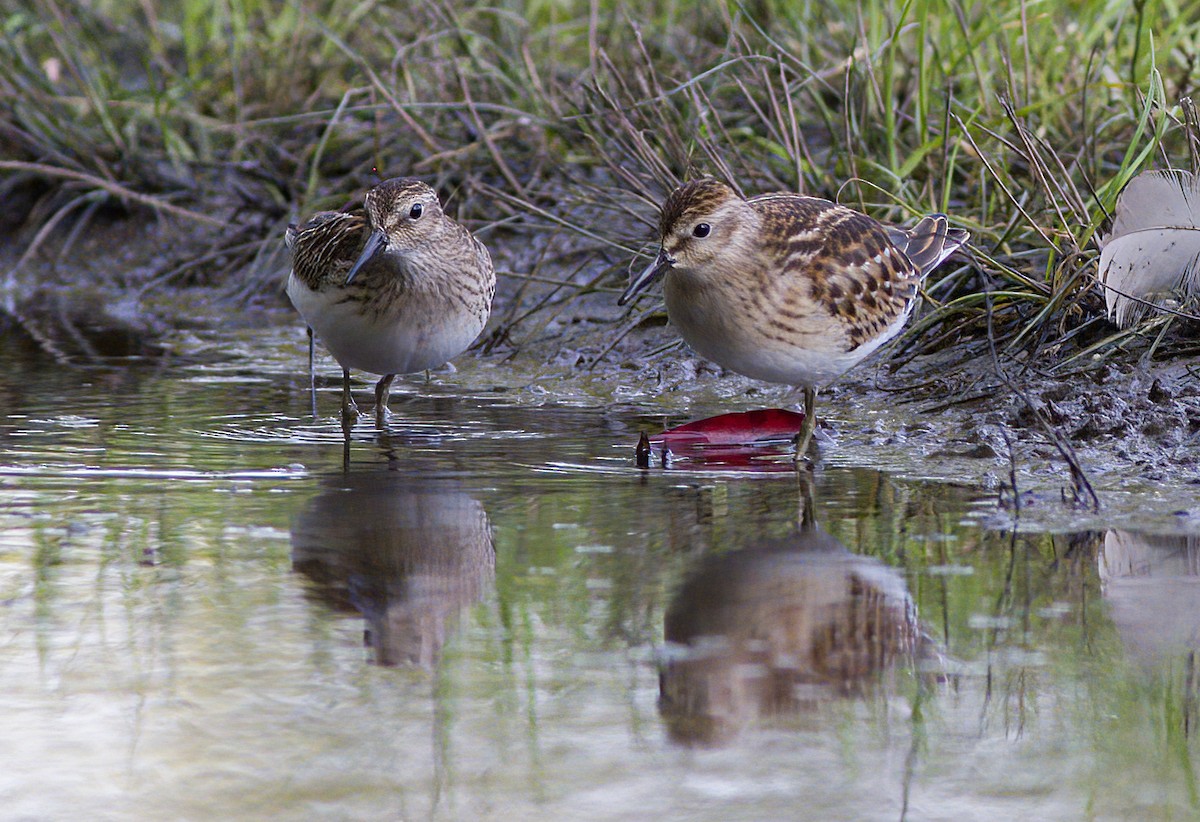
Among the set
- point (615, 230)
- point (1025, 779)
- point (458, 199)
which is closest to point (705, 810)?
point (1025, 779)

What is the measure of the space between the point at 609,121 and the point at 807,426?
2.54 meters

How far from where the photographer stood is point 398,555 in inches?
171

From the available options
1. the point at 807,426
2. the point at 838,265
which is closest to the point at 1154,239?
the point at 838,265

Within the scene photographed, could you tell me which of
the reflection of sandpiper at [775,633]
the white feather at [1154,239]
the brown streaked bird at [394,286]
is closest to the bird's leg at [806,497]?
the reflection of sandpiper at [775,633]

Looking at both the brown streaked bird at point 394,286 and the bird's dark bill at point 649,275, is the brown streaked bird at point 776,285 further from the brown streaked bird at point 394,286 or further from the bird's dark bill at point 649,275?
the brown streaked bird at point 394,286

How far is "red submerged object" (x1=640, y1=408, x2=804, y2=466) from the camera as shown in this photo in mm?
5711

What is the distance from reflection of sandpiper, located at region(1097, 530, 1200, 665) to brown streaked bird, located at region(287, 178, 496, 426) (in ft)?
8.93

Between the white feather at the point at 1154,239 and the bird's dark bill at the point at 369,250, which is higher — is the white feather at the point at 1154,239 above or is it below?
above

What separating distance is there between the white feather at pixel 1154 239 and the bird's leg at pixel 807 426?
1.14 meters

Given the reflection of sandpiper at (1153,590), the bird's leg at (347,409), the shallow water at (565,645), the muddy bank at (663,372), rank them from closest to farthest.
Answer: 1. the shallow water at (565,645)
2. the reflection of sandpiper at (1153,590)
3. the muddy bank at (663,372)
4. the bird's leg at (347,409)

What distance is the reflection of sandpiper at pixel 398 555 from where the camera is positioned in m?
3.74

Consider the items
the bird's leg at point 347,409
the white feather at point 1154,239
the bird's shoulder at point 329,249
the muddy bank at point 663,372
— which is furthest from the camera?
the bird's leg at point 347,409

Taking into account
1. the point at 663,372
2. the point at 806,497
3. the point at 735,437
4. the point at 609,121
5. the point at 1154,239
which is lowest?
the point at 806,497

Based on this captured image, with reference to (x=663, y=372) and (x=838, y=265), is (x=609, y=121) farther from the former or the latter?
(x=838, y=265)
